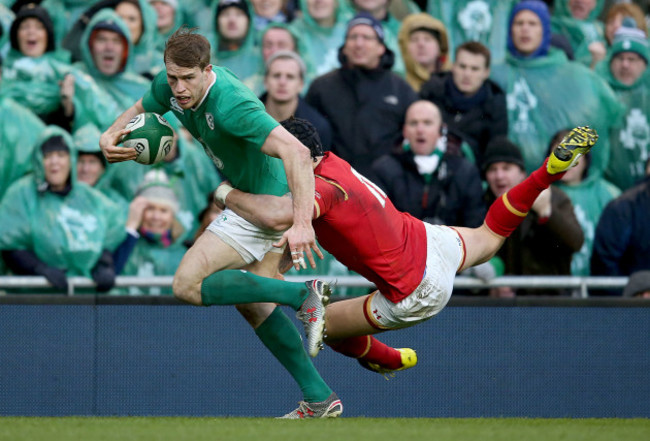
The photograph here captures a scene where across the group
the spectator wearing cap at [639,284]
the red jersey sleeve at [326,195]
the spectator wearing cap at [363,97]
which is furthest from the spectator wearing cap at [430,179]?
the red jersey sleeve at [326,195]

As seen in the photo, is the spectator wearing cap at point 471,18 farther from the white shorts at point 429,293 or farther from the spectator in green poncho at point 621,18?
the white shorts at point 429,293

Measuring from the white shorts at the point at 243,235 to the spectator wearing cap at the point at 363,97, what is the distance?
2.05 meters

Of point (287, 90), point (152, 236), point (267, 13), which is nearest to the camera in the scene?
point (152, 236)

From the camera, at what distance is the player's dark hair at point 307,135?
18.5 feet

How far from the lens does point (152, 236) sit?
7496mm

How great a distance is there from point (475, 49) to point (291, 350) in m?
3.28

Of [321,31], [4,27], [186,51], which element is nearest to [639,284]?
[321,31]

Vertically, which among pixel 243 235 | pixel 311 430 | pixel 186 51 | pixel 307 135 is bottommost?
pixel 311 430

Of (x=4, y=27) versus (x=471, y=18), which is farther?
(x=471, y=18)

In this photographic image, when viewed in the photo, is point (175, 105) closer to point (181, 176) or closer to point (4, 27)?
point (181, 176)

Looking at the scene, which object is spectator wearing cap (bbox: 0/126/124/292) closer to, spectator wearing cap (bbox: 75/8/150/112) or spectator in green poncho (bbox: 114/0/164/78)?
spectator wearing cap (bbox: 75/8/150/112)

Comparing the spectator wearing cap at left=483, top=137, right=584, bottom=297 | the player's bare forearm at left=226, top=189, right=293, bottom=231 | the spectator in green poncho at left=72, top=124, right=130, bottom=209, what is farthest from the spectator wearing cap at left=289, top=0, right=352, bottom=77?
the player's bare forearm at left=226, top=189, right=293, bottom=231

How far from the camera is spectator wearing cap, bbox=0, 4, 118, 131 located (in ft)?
25.1

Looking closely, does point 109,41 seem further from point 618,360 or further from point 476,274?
point 618,360
